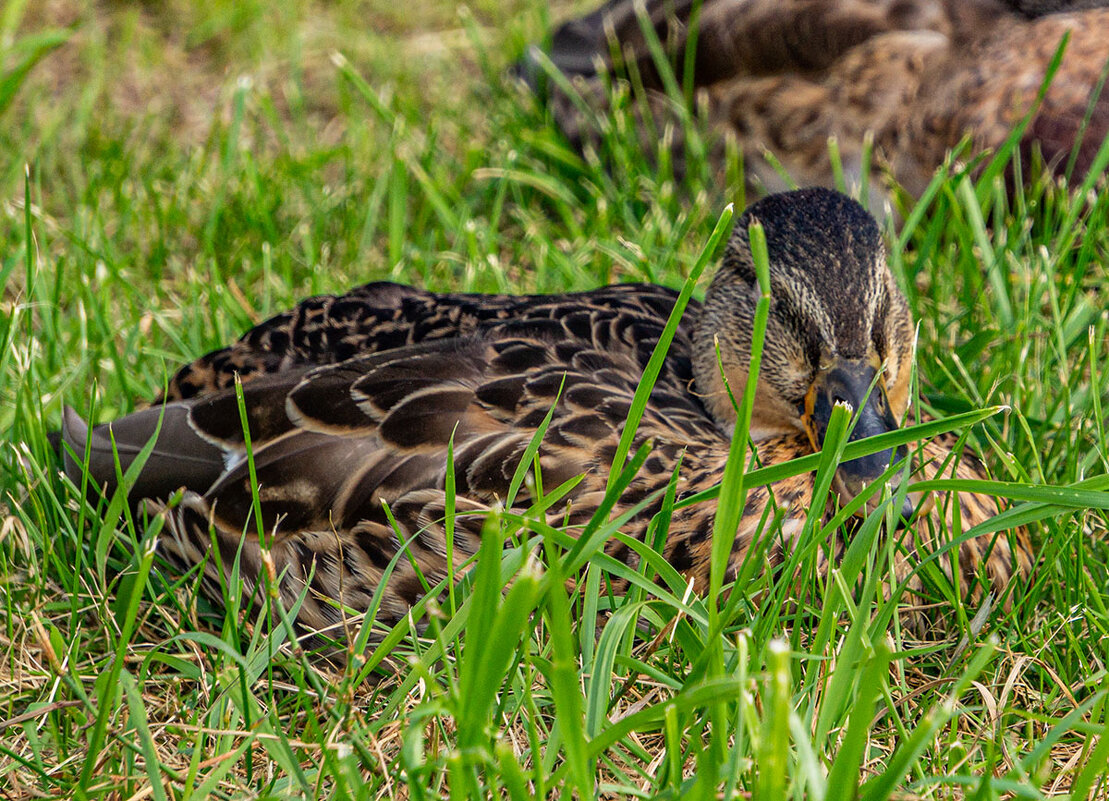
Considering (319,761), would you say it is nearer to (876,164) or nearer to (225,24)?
(876,164)

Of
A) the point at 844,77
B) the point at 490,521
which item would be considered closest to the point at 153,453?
the point at 490,521

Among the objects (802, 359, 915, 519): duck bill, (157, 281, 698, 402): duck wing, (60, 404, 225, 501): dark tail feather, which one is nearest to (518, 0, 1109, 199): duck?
(157, 281, 698, 402): duck wing

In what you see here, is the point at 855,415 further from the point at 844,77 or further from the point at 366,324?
the point at 844,77

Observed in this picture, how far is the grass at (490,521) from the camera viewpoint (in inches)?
71.2

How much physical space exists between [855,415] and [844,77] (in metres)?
2.63

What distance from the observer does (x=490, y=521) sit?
1509 mm

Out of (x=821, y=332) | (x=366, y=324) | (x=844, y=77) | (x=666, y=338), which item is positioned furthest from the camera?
(x=844, y=77)

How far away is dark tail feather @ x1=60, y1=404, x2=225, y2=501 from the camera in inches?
111

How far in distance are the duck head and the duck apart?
1533 millimetres

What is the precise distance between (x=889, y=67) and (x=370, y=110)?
6.59ft

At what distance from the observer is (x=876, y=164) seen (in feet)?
14.5

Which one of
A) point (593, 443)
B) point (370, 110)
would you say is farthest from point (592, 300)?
point (370, 110)

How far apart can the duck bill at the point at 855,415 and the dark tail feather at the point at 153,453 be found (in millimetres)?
1255

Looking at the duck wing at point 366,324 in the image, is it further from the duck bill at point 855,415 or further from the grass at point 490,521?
the duck bill at point 855,415
